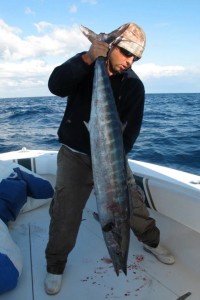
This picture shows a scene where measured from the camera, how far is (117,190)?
231 centimetres

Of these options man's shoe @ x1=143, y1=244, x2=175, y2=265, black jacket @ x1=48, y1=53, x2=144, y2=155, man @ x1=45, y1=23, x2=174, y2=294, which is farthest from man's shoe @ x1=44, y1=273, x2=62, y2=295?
black jacket @ x1=48, y1=53, x2=144, y2=155

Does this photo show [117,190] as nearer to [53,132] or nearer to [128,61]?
[128,61]

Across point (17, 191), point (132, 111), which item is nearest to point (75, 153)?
point (132, 111)

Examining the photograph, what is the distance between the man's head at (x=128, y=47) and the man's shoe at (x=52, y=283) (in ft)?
6.08

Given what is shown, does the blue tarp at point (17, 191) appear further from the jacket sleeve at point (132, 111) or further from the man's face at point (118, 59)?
the man's face at point (118, 59)

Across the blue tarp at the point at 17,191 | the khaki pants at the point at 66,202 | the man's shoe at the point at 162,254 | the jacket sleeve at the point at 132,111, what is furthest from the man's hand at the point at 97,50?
the blue tarp at the point at 17,191

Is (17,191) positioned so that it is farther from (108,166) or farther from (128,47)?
(128,47)

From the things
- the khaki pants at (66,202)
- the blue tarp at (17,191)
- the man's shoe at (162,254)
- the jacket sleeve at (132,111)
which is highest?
the jacket sleeve at (132,111)

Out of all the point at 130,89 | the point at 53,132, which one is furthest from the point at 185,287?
the point at 53,132

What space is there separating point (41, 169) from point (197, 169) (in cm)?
417

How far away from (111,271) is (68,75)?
1916 millimetres

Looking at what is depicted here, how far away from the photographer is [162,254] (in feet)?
11.3

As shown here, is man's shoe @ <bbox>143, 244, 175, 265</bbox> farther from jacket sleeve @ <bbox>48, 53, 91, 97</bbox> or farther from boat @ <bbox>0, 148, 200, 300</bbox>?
jacket sleeve @ <bbox>48, 53, 91, 97</bbox>

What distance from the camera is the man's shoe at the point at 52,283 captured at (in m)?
2.91
